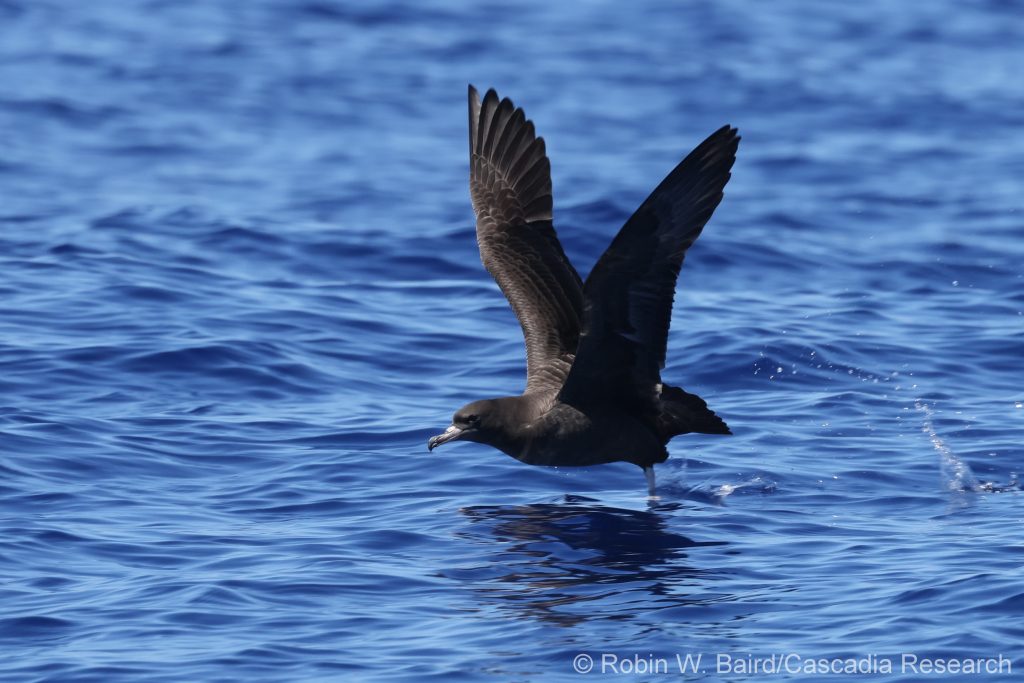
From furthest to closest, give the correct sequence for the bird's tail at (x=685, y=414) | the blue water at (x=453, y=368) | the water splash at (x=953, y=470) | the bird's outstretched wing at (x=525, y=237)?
1. the bird's outstretched wing at (x=525, y=237)
2. the water splash at (x=953, y=470)
3. the bird's tail at (x=685, y=414)
4. the blue water at (x=453, y=368)

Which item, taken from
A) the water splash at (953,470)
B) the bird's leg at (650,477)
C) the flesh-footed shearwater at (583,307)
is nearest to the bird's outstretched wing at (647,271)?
the flesh-footed shearwater at (583,307)

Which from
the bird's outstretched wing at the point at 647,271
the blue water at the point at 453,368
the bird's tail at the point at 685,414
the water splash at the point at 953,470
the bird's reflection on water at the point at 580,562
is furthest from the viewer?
the water splash at the point at 953,470

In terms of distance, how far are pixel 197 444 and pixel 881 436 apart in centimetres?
454

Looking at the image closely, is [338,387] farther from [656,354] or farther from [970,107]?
[970,107]

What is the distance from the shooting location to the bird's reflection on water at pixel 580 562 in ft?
23.9

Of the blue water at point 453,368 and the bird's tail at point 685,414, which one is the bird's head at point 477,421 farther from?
the bird's tail at point 685,414

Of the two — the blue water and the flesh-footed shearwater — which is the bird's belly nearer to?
the flesh-footed shearwater

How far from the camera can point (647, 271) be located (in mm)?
8195

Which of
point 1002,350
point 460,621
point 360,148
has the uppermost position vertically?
point 360,148

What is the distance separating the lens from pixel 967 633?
6.65m

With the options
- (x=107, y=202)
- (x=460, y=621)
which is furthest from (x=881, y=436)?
(x=107, y=202)

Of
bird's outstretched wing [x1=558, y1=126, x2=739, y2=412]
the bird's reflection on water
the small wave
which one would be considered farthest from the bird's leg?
the small wave

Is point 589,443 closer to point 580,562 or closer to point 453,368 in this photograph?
point 580,562

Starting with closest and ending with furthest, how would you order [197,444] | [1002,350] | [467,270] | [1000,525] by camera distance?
[1000,525] < [197,444] < [1002,350] < [467,270]
